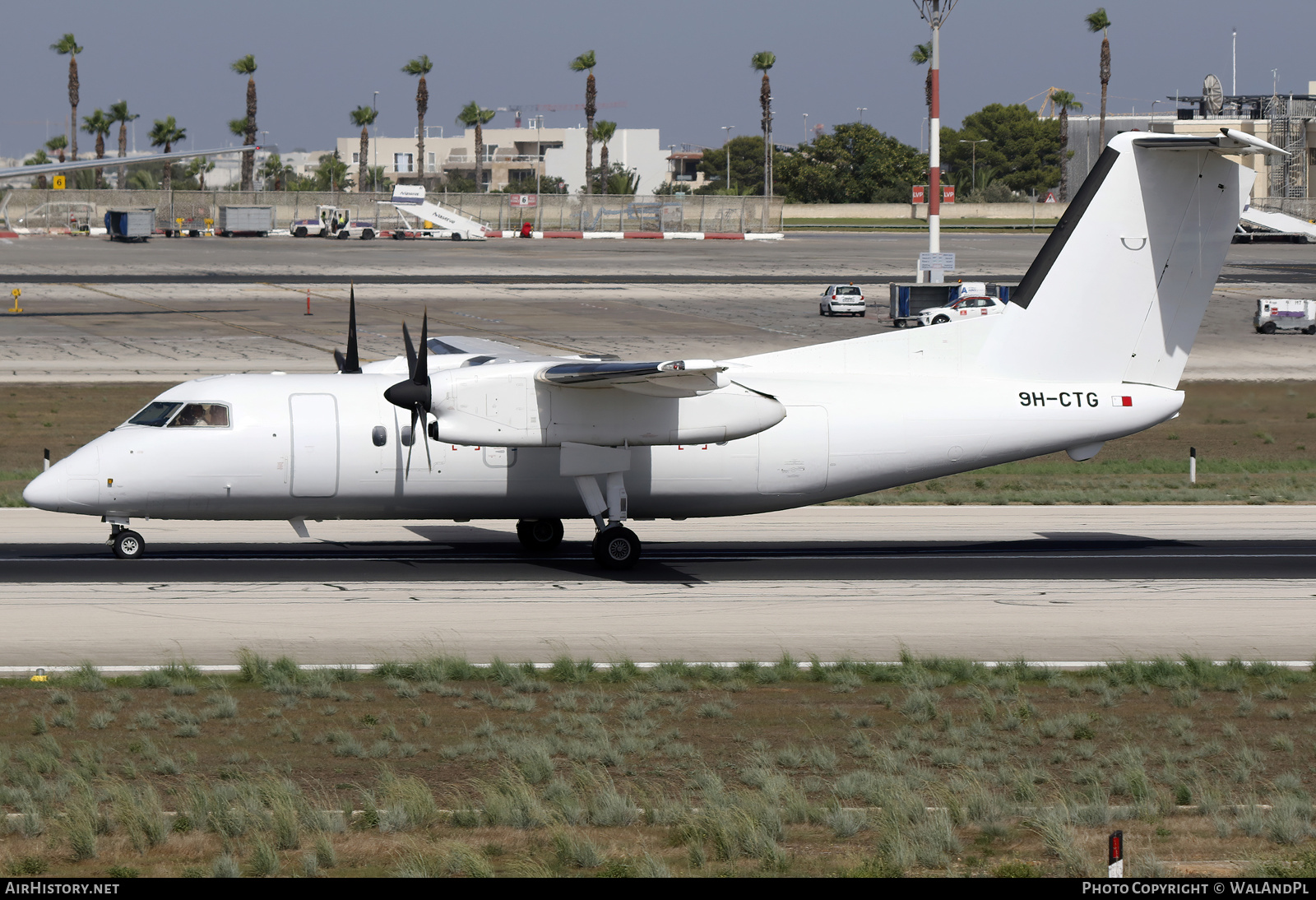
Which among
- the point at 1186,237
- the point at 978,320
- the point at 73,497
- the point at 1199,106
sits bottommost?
the point at 73,497

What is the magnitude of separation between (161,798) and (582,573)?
1172cm

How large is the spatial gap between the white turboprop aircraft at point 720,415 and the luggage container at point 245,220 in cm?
9875

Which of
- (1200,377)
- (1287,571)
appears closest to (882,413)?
(1287,571)

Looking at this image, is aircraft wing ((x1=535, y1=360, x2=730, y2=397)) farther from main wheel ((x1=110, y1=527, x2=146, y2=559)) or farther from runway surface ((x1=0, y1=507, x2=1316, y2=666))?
main wheel ((x1=110, y1=527, x2=146, y2=559))

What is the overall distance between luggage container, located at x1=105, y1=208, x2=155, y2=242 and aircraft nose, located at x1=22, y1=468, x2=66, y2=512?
298 feet

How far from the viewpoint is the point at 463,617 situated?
19.3 meters

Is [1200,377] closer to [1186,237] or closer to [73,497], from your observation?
[1186,237]

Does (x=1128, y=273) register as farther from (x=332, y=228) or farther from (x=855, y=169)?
(x=855, y=169)

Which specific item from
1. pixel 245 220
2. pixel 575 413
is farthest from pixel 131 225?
pixel 575 413

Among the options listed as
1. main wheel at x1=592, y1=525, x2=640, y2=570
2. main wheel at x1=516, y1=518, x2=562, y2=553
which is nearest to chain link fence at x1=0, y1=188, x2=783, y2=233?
main wheel at x1=516, y1=518, x2=562, y2=553

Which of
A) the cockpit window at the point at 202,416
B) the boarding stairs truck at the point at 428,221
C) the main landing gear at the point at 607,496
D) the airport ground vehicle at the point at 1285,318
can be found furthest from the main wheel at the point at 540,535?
the boarding stairs truck at the point at 428,221

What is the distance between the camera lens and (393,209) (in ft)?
440

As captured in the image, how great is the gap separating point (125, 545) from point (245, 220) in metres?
100

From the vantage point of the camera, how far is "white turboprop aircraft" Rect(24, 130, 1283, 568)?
72.1 ft
